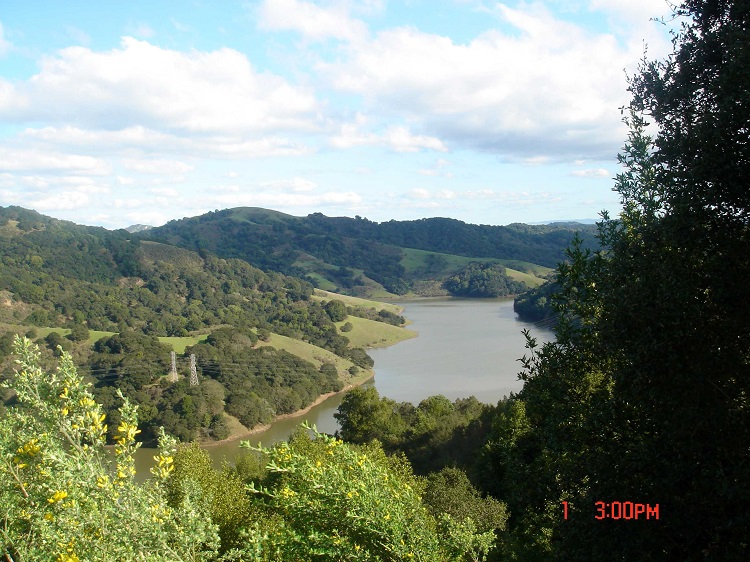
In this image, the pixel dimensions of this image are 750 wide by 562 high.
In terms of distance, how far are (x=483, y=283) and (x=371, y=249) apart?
2058 inches

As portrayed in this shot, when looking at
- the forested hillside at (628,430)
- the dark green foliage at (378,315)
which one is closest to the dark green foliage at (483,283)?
the dark green foliage at (378,315)

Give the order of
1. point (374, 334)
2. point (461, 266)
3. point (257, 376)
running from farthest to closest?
point (461, 266) < point (374, 334) < point (257, 376)

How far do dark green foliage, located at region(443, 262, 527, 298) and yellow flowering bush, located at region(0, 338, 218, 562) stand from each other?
387ft

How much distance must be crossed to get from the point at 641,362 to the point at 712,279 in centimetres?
83

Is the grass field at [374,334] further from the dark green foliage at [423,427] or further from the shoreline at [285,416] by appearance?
the dark green foliage at [423,427]

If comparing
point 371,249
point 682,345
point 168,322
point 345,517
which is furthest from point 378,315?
point 682,345

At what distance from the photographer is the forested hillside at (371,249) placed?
140 m

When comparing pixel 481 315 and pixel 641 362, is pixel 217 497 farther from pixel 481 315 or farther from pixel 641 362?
pixel 481 315

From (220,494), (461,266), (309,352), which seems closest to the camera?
(220,494)

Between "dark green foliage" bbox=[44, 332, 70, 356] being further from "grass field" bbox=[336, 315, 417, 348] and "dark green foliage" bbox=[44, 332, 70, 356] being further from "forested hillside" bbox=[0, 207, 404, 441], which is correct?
"grass field" bbox=[336, 315, 417, 348]

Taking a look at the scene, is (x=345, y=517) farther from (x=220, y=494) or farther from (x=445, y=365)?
(x=445, y=365)

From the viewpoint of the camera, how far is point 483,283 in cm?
12306
